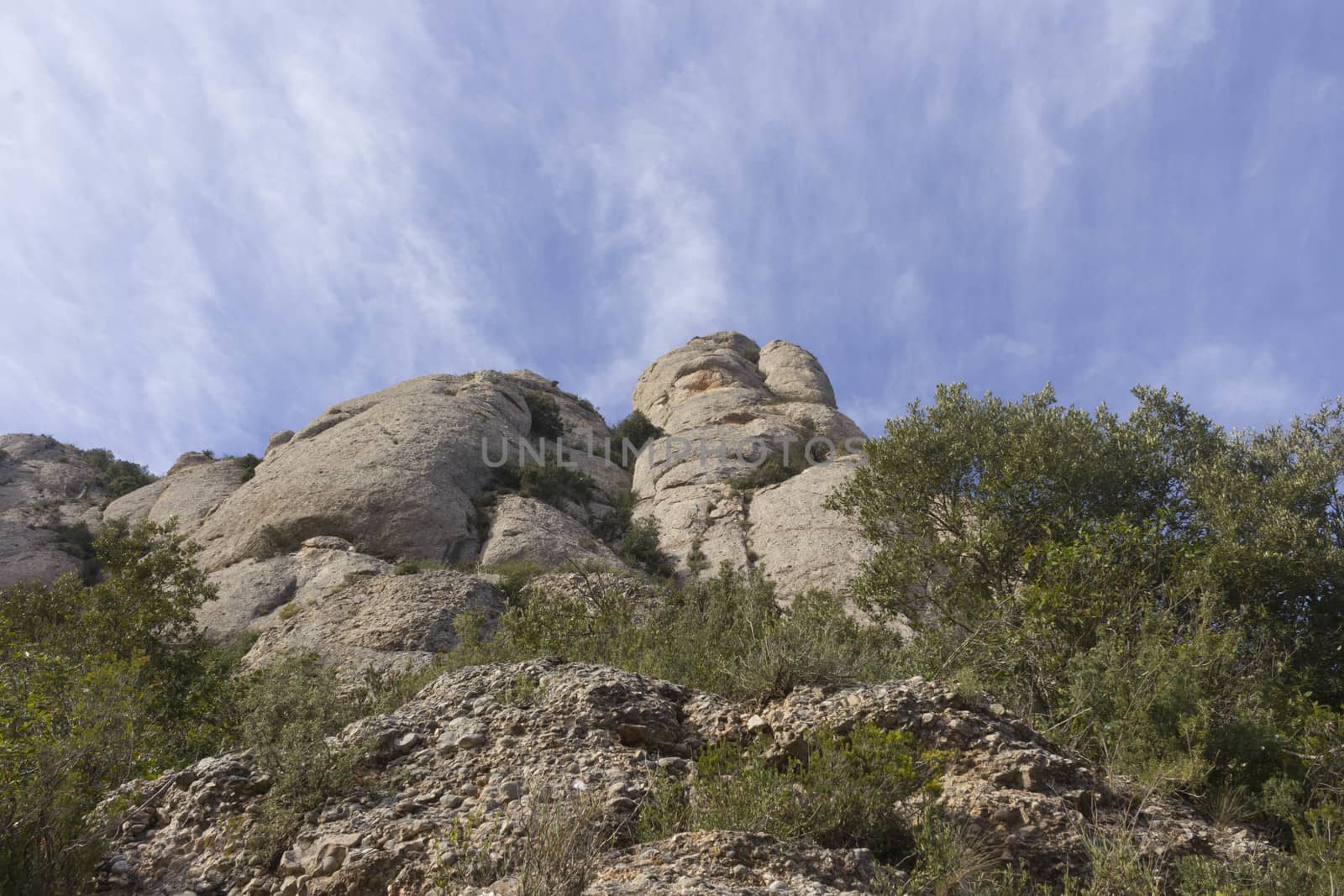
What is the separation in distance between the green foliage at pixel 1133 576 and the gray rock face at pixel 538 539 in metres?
9.62

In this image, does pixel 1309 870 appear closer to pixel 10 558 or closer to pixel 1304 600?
pixel 1304 600

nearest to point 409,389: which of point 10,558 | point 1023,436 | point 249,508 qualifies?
point 249,508

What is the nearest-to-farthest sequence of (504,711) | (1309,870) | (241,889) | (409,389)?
(1309,870)
(241,889)
(504,711)
(409,389)

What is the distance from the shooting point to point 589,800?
18.1 ft

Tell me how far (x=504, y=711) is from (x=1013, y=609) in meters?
6.33

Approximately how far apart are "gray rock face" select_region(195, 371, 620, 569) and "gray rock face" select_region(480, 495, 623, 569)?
0.77 meters

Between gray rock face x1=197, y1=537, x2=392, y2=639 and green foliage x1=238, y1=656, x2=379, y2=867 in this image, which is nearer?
green foliage x1=238, y1=656, x2=379, y2=867

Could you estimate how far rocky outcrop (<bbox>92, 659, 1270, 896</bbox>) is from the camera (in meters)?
5.20

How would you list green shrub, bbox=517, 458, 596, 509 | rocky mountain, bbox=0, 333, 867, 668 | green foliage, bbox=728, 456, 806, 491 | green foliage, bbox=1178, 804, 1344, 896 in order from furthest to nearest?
green foliage, bbox=728, 456, 806, 491, green shrub, bbox=517, 458, 596, 509, rocky mountain, bbox=0, 333, 867, 668, green foliage, bbox=1178, 804, 1344, 896

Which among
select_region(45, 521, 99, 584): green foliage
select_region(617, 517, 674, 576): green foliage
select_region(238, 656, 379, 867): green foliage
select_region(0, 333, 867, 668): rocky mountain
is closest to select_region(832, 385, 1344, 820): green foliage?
select_region(238, 656, 379, 867): green foliage

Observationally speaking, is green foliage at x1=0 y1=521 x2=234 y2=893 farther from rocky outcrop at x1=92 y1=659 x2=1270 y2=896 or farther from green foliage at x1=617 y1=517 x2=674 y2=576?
green foliage at x1=617 y1=517 x2=674 y2=576

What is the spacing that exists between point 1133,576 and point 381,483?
19.2 m

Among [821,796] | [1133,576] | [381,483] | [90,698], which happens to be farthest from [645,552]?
[821,796]

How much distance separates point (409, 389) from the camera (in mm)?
33125
